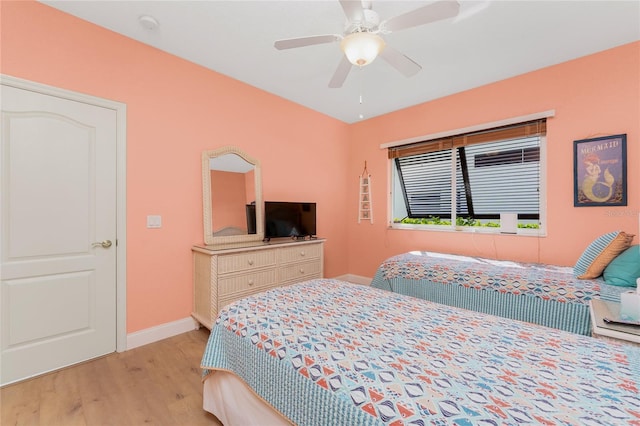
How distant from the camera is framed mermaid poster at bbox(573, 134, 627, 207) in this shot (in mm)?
2648

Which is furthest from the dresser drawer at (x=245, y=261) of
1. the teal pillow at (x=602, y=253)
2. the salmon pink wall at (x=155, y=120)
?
the teal pillow at (x=602, y=253)

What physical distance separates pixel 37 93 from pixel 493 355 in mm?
3346

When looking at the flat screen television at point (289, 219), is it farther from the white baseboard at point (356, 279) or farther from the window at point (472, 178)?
the window at point (472, 178)

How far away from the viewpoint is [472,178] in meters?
3.79

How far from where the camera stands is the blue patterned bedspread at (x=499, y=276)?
2139 mm

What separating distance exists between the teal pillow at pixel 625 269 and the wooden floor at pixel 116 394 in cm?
294

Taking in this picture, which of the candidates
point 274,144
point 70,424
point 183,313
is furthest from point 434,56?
point 70,424

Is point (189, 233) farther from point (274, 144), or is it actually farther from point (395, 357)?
point (395, 357)

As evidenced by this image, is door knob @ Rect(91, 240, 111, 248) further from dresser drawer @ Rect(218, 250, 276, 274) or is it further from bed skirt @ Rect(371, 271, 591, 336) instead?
bed skirt @ Rect(371, 271, 591, 336)

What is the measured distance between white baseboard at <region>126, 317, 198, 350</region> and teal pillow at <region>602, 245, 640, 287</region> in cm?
366

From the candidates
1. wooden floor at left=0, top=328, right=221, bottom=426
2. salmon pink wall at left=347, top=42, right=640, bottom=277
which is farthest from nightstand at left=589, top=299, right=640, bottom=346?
wooden floor at left=0, top=328, right=221, bottom=426

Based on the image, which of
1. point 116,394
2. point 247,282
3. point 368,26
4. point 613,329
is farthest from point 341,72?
point 116,394

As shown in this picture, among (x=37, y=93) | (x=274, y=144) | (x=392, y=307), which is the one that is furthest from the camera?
(x=274, y=144)

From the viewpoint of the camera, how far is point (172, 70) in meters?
2.84
